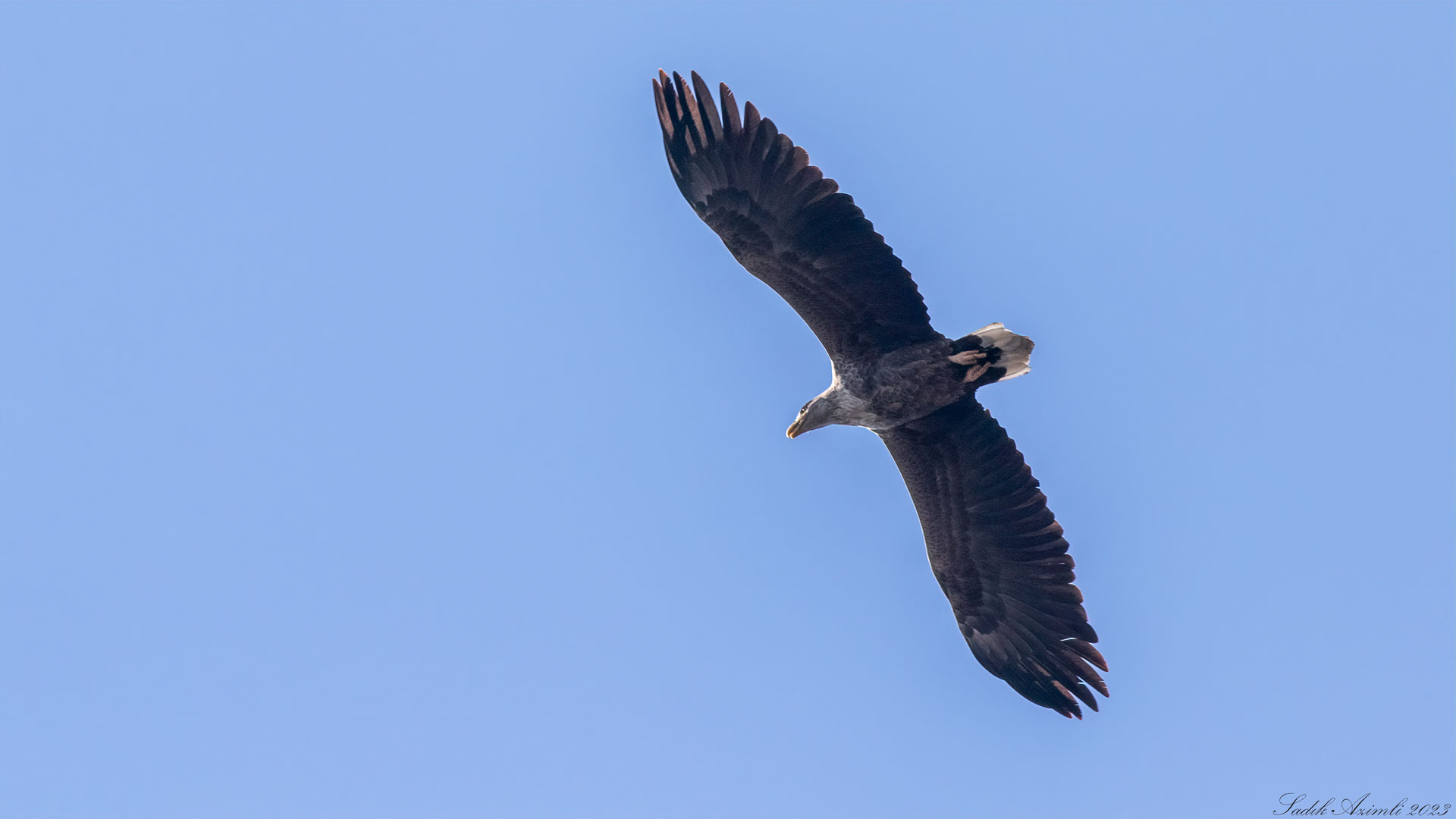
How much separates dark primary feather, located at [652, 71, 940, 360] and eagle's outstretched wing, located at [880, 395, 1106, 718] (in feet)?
3.80

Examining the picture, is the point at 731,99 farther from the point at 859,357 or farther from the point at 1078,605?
the point at 1078,605

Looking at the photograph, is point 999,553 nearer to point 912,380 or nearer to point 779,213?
point 912,380

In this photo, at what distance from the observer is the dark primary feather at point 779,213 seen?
10336 mm

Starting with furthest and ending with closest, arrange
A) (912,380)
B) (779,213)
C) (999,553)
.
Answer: (999,553), (912,380), (779,213)

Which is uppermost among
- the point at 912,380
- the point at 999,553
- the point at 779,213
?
the point at 779,213

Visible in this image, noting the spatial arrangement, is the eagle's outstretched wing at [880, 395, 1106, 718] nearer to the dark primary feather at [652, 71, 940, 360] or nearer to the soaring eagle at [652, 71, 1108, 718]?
the soaring eagle at [652, 71, 1108, 718]

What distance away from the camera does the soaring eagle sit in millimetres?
10430

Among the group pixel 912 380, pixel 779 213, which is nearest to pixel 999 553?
pixel 912 380

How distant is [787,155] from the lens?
1031 centimetres

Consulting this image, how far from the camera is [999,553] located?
38.5 feet

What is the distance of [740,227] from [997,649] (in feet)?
14.3

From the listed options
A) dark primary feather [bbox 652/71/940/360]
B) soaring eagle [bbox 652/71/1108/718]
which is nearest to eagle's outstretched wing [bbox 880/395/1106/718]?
soaring eagle [bbox 652/71/1108/718]

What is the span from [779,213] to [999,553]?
141 inches

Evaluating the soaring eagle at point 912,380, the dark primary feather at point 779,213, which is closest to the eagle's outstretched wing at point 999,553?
the soaring eagle at point 912,380
